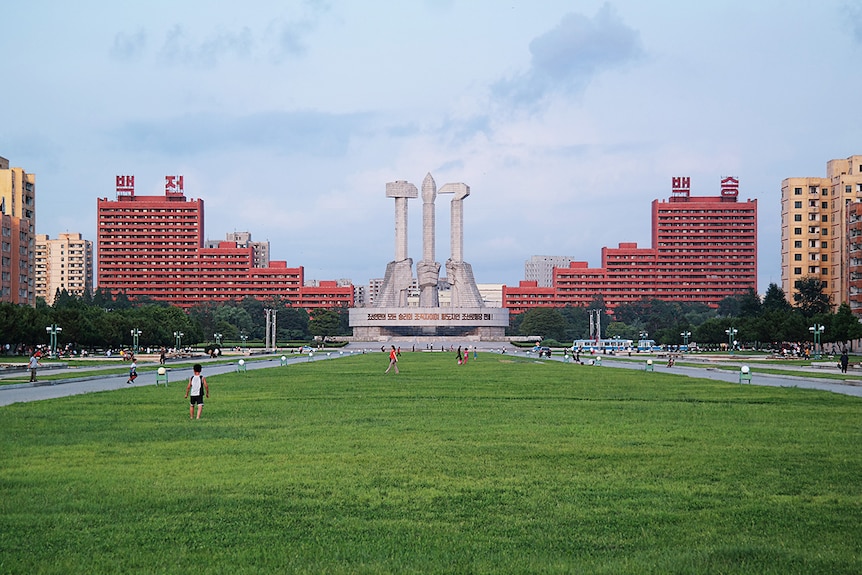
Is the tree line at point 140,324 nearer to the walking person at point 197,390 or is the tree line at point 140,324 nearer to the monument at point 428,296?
the monument at point 428,296

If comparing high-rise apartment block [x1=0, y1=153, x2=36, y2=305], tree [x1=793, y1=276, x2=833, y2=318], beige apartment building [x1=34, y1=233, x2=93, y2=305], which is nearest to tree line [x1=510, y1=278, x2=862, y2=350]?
tree [x1=793, y1=276, x2=833, y2=318]

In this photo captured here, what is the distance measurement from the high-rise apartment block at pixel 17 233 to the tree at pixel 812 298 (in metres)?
70.4

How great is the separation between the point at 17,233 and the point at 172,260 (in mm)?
80434

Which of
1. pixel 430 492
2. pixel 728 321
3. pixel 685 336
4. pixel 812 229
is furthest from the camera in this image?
pixel 685 336

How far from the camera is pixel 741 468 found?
449 inches

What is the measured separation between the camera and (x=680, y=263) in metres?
162

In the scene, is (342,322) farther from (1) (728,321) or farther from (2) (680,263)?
Result: (1) (728,321)

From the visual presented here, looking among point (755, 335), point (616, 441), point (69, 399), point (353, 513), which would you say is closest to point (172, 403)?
point (69, 399)

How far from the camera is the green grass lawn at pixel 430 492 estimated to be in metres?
7.24

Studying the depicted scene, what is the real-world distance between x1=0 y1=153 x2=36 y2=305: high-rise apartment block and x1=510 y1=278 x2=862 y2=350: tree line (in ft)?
210

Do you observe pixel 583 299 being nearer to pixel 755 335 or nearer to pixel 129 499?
pixel 755 335

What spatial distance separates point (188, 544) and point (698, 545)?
163 inches

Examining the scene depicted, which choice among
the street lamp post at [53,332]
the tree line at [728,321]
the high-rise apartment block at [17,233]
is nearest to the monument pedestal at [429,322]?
the tree line at [728,321]

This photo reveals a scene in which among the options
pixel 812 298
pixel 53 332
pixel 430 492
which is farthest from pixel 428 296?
pixel 430 492
